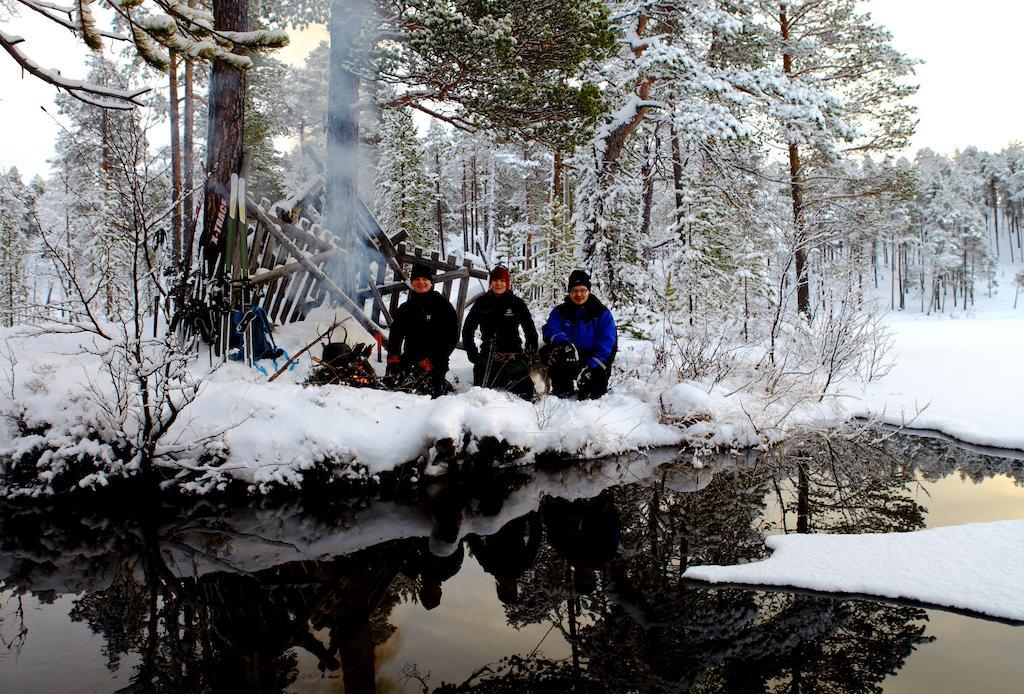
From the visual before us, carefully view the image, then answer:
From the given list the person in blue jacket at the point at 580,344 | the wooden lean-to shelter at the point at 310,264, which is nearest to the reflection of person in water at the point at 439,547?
the person in blue jacket at the point at 580,344

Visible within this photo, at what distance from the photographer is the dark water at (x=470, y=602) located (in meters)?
2.80

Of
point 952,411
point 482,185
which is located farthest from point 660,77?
point 482,185

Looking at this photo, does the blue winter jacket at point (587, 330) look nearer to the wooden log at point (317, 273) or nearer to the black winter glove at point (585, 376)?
the black winter glove at point (585, 376)

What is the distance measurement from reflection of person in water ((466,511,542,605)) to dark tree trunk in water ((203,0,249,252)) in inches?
229

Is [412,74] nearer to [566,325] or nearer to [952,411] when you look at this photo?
[566,325]

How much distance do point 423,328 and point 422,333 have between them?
0.23ft

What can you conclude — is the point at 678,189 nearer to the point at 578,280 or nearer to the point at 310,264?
the point at 578,280

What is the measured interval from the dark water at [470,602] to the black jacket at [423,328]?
202cm

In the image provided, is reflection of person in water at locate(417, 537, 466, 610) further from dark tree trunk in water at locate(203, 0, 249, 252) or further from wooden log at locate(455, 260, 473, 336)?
dark tree trunk in water at locate(203, 0, 249, 252)

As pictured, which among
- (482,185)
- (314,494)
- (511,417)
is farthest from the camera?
(482,185)

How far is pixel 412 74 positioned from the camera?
9055 millimetres

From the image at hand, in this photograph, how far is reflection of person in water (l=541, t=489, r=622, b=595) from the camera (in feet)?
13.3

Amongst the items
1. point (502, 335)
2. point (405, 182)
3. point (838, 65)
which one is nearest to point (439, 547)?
point (502, 335)

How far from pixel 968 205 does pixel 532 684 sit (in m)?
66.0
